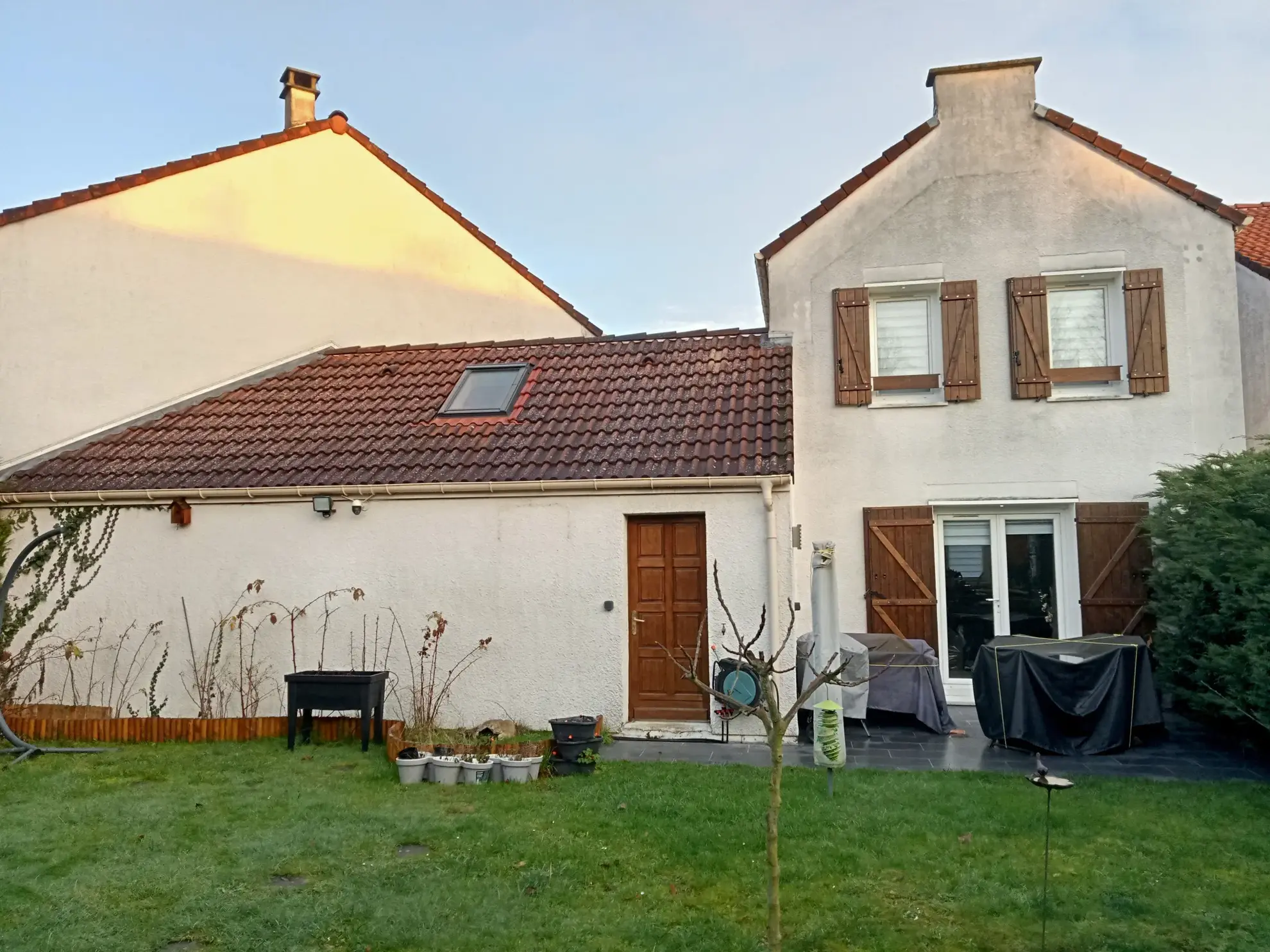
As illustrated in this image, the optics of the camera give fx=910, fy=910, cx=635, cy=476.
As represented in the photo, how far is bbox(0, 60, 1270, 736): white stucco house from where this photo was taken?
9.76 metres

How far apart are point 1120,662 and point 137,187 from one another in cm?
1307

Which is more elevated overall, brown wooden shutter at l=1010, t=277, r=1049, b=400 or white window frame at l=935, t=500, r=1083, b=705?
brown wooden shutter at l=1010, t=277, r=1049, b=400

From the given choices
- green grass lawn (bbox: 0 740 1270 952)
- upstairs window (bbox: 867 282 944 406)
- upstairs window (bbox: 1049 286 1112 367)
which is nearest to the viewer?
green grass lawn (bbox: 0 740 1270 952)

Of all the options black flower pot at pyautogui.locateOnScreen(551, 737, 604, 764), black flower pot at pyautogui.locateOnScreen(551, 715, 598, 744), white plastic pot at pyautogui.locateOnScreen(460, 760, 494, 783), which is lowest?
white plastic pot at pyautogui.locateOnScreen(460, 760, 494, 783)

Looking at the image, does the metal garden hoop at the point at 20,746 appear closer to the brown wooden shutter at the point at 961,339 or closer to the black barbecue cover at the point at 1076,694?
the black barbecue cover at the point at 1076,694

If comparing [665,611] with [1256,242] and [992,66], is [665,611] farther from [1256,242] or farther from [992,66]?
[1256,242]

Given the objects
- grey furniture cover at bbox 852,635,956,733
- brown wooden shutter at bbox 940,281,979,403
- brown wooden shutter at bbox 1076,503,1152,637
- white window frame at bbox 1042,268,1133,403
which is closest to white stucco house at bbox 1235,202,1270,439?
white window frame at bbox 1042,268,1133,403

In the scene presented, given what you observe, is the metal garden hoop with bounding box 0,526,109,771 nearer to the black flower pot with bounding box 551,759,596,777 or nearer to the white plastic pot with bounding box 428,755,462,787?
the white plastic pot with bounding box 428,755,462,787

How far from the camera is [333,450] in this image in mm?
10953

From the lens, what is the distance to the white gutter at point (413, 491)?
31.1ft

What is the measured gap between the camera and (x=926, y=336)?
11.5 m

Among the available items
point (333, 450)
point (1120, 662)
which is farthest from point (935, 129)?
point (333, 450)

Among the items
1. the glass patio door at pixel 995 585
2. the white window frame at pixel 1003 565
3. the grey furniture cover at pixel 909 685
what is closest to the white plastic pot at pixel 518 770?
the grey furniture cover at pixel 909 685

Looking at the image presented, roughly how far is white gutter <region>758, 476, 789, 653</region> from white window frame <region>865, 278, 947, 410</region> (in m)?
2.55
